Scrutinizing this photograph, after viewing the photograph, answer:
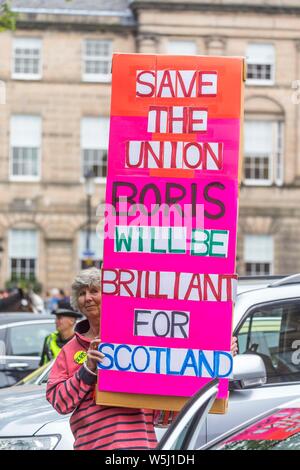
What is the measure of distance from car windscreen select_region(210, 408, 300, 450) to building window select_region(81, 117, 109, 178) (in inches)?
1709

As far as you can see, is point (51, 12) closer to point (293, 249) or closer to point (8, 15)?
point (293, 249)

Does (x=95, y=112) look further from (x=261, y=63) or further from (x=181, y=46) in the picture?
(x=261, y=63)

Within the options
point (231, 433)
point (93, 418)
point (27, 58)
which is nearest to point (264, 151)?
point (27, 58)

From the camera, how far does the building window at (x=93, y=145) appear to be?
48281 millimetres

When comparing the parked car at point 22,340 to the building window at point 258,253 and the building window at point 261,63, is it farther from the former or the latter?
the building window at point 261,63

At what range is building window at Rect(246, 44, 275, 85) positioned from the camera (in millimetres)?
49147

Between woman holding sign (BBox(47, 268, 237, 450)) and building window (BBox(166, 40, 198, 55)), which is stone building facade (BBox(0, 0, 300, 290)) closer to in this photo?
building window (BBox(166, 40, 198, 55))

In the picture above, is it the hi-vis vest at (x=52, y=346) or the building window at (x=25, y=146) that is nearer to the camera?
the hi-vis vest at (x=52, y=346)

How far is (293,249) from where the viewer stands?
160 ft

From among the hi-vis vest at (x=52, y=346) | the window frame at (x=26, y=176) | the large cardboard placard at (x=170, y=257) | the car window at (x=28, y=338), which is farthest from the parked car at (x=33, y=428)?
the window frame at (x=26, y=176)

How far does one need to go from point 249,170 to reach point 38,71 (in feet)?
29.5

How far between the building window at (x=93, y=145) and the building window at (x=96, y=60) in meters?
1.67

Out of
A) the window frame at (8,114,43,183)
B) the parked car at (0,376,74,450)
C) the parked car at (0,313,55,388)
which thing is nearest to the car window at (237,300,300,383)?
the parked car at (0,376,74,450)
